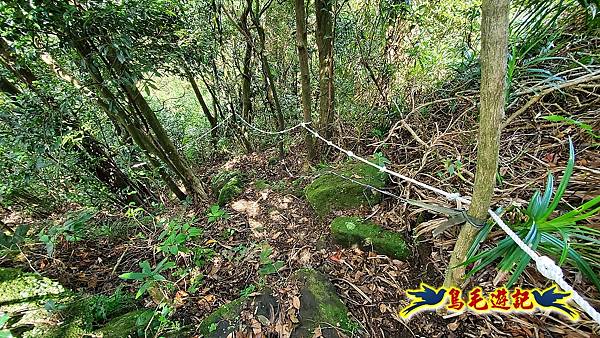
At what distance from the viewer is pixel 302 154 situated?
3836 mm

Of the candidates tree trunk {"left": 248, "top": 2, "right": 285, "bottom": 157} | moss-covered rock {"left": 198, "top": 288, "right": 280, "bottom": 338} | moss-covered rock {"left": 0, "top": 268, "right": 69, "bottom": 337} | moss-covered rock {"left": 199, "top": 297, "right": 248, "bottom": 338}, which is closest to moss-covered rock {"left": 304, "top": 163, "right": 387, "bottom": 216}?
moss-covered rock {"left": 198, "top": 288, "right": 280, "bottom": 338}

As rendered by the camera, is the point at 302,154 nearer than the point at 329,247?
No

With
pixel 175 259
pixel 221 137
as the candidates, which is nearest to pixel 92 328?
pixel 175 259

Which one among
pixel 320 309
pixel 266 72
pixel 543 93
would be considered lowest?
pixel 320 309

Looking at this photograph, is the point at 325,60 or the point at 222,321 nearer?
the point at 222,321

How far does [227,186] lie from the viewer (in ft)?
11.3

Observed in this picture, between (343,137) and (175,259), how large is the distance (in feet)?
6.85

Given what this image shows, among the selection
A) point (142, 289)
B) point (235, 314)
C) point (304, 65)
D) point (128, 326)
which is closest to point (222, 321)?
point (235, 314)

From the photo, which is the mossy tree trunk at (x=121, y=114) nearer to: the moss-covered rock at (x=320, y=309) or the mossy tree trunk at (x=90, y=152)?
the mossy tree trunk at (x=90, y=152)

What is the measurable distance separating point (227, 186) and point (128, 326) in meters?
1.89

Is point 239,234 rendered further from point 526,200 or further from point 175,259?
point 526,200

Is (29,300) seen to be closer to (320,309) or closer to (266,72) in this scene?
(320,309)

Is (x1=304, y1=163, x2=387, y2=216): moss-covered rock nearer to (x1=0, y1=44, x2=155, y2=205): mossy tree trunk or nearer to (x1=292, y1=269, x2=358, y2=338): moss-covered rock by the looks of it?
(x1=292, y1=269, x2=358, y2=338): moss-covered rock

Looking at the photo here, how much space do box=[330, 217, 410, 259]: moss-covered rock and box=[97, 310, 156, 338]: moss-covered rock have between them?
1.35 metres
